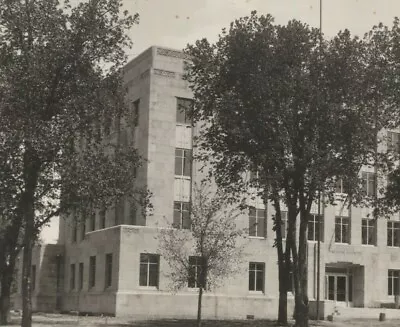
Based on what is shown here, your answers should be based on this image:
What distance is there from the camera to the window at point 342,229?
2066 inches

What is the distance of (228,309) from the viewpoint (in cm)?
4541

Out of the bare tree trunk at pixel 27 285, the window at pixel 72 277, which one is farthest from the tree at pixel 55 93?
the window at pixel 72 277

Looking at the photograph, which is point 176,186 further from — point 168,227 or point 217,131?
point 217,131

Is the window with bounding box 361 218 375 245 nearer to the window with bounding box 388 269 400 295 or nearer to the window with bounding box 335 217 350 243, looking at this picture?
the window with bounding box 335 217 350 243

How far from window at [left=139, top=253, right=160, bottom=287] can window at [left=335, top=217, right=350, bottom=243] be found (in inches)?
604

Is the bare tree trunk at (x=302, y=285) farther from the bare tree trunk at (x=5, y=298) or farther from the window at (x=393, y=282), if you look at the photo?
the window at (x=393, y=282)

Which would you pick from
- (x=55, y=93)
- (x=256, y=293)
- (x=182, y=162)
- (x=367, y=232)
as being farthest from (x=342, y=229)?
(x=55, y=93)

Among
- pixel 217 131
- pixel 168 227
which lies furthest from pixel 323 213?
pixel 217 131

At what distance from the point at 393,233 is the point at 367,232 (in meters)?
2.64

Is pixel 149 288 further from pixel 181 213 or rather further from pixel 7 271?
pixel 7 271

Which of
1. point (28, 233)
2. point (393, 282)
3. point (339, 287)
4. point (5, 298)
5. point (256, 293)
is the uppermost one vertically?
point (28, 233)

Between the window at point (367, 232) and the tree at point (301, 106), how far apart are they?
24.2 meters

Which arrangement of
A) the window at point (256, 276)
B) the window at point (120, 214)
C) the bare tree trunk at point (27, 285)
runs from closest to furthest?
the bare tree trunk at point (27, 285) → the window at point (256, 276) → the window at point (120, 214)

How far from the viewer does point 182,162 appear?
47531 mm
